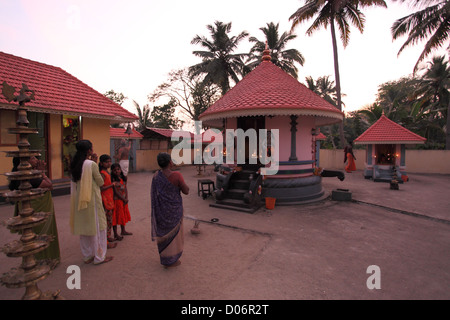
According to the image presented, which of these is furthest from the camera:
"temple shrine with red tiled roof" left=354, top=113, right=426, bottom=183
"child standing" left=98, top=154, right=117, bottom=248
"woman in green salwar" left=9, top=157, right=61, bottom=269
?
"temple shrine with red tiled roof" left=354, top=113, right=426, bottom=183

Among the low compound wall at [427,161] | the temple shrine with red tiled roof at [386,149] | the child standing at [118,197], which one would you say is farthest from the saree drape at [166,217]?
the low compound wall at [427,161]

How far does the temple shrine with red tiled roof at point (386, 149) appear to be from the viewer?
12620 mm

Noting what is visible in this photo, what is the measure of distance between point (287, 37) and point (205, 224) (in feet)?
78.7

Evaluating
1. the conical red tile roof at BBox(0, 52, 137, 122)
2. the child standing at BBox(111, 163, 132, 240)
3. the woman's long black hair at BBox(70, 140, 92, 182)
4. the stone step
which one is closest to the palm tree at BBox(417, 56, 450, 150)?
the stone step

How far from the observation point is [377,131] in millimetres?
13703

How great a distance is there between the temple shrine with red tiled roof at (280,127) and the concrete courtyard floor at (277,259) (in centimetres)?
103

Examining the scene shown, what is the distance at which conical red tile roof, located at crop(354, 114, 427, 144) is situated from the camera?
40.7 ft

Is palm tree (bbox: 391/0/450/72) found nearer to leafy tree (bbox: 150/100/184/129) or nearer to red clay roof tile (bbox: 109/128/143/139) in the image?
red clay roof tile (bbox: 109/128/143/139)

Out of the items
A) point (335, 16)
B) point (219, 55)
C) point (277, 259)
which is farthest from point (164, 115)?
point (277, 259)

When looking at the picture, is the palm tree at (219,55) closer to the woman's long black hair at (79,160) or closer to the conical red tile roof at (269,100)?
the conical red tile roof at (269,100)

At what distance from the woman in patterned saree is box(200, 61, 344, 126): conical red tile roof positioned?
462cm

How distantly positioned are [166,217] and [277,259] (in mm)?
2054
